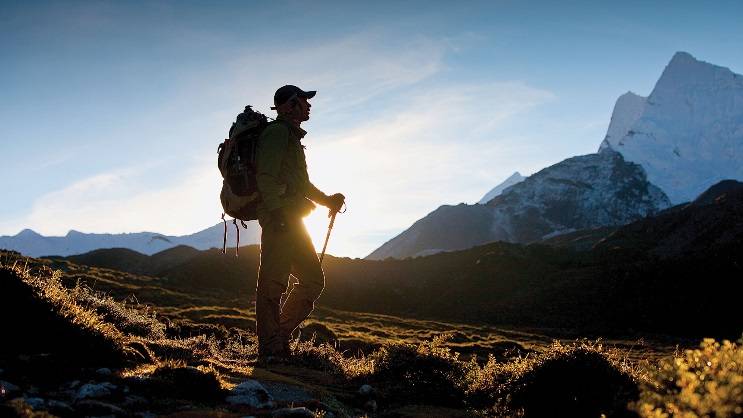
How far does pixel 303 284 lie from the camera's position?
820 centimetres

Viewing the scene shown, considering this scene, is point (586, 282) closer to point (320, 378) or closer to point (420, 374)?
point (420, 374)

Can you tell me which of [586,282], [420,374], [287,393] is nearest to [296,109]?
[420,374]

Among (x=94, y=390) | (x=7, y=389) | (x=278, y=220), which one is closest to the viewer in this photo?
(x=7, y=389)

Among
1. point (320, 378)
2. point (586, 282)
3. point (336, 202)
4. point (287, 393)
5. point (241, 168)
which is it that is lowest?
point (320, 378)

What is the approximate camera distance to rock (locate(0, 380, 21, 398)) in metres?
3.46

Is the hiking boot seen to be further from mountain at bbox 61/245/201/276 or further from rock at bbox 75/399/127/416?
mountain at bbox 61/245/201/276

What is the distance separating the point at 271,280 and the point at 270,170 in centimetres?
157

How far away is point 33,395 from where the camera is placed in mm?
3688

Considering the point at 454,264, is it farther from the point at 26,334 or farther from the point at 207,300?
the point at 26,334

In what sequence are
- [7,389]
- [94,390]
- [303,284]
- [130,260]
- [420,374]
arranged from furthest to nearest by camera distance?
1. [130,260]
2. [303,284]
3. [420,374]
4. [94,390]
5. [7,389]

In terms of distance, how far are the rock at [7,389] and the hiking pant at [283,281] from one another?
386 cm

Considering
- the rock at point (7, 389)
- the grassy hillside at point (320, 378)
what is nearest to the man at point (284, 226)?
the grassy hillside at point (320, 378)

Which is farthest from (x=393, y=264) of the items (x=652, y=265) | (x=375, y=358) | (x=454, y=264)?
(x=375, y=358)

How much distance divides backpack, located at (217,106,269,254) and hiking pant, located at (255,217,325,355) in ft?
1.37
